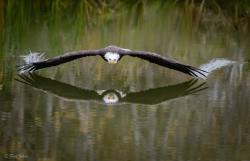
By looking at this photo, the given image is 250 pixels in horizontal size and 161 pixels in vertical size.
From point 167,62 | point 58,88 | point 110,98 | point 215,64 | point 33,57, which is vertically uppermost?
point 33,57

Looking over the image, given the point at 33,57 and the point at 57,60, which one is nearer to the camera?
the point at 57,60

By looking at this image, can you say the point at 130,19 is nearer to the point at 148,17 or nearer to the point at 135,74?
the point at 148,17

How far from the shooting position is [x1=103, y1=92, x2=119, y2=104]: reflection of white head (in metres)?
7.65

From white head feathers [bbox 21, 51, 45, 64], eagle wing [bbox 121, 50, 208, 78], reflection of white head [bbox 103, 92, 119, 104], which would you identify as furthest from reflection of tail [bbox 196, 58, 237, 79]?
white head feathers [bbox 21, 51, 45, 64]

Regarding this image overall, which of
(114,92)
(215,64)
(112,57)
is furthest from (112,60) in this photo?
(215,64)

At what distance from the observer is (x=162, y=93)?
8039 mm

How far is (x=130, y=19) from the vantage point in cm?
1244

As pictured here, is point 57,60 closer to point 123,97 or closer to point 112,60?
point 112,60

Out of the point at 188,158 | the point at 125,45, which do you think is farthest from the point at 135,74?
the point at 188,158

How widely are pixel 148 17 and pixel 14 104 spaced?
5.55 meters

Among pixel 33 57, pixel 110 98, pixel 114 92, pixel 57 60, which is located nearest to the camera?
pixel 110 98

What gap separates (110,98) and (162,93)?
23.3 inches

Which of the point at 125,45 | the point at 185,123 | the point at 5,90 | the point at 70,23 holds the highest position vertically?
the point at 70,23

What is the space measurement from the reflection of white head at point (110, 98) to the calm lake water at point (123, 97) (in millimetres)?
11
